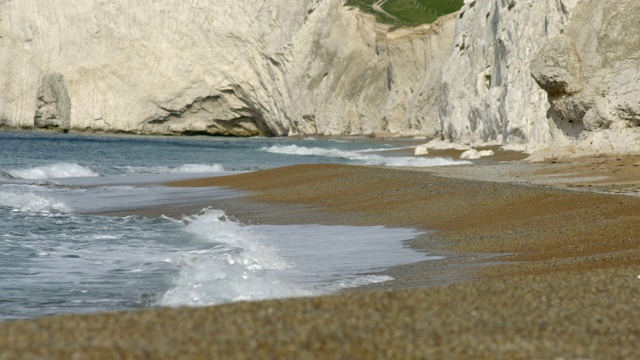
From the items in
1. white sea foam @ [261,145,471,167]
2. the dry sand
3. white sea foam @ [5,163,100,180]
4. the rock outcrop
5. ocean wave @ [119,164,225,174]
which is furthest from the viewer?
the rock outcrop

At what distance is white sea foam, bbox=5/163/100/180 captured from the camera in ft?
93.1

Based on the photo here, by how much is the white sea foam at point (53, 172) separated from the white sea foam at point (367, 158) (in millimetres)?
9600

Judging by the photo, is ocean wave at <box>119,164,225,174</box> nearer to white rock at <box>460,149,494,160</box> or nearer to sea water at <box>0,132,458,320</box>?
white rock at <box>460,149,494,160</box>

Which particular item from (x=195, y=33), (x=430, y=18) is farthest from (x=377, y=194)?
(x=430, y=18)

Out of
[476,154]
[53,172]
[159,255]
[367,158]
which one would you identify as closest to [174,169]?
[53,172]

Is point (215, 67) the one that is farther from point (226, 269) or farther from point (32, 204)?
point (226, 269)

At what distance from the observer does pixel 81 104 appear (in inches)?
2970

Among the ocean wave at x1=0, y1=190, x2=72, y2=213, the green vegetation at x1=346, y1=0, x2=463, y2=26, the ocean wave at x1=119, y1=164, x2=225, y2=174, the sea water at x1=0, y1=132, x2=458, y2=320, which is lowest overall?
the ocean wave at x1=119, y1=164, x2=225, y2=174

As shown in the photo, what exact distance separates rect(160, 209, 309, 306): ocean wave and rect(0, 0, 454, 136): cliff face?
203 feet

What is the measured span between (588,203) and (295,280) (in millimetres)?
5065

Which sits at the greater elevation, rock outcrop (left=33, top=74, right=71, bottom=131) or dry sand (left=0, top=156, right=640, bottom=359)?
rock outcrop (left=33, top=74, right=71, bottom=131)

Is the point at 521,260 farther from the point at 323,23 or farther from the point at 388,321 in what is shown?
the point at 323,23

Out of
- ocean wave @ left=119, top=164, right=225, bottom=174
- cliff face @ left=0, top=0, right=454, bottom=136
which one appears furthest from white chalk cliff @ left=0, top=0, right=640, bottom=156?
ocean wave @ left=119, top=164, right=225, bottom=174

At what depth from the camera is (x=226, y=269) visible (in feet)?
28.3
